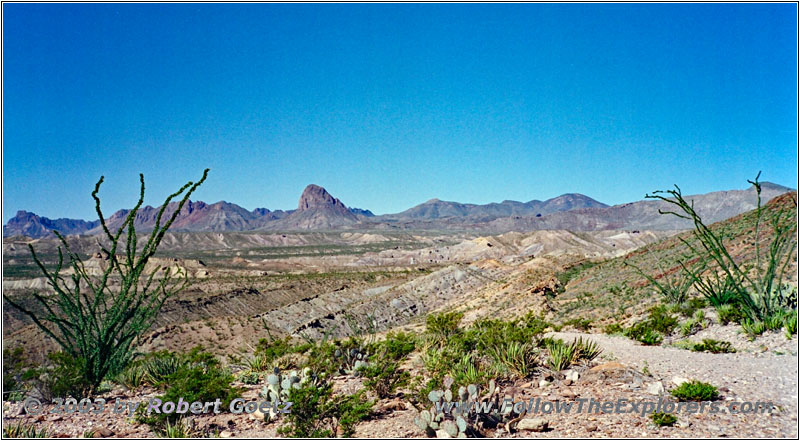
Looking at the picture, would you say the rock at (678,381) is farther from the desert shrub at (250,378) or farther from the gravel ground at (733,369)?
the desert shrub at (250,378)

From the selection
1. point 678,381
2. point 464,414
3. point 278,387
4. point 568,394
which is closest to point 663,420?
point 568,394

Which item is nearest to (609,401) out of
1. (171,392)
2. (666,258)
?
(171,392)

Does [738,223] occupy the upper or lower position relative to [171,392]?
upper

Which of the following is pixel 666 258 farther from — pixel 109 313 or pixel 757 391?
pixel 109 313

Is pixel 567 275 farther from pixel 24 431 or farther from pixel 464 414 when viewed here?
pixel 24 431

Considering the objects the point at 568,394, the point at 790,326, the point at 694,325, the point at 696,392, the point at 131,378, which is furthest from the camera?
the point at 694,325

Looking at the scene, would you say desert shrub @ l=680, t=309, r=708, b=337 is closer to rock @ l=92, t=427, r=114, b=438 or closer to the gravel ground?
the gravel ground

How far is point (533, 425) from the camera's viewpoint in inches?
243

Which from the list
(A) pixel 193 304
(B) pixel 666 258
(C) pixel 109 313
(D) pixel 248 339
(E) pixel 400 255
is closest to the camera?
(C) pixel 109 313

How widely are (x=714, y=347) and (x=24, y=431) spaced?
39.2ft

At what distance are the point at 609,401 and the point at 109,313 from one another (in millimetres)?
8498

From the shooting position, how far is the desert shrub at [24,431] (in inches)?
266

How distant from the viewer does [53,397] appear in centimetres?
830

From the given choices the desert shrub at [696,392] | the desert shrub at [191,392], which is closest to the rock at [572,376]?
the desert shrub at [696,392]
